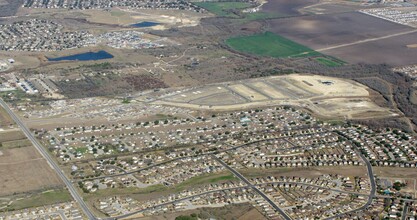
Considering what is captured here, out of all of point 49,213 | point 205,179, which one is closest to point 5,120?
point 49,213

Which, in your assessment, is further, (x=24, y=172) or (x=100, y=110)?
(x=100, y=110)

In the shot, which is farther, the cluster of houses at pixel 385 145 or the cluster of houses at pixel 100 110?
the cluster of houses at pixel 100 110

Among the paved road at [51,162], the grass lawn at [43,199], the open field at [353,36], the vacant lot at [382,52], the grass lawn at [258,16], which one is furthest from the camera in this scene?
the grass lawn at [258,16]

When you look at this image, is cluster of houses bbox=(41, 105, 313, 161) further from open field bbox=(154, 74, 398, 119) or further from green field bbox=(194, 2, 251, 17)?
green field bbox=(194, 2, 251, 17)

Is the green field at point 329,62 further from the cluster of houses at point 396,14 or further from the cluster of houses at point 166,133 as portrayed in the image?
the cluster of houses at point 396,14

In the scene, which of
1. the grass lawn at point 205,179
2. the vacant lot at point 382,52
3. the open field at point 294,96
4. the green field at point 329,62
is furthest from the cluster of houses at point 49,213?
the vacant lot at point 382,52

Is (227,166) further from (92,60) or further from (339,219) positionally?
(92,60)

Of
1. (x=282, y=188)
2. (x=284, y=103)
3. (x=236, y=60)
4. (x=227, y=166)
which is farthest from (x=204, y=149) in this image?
(x=236, y=60)

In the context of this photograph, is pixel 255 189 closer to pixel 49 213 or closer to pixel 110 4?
pixel 49 213
